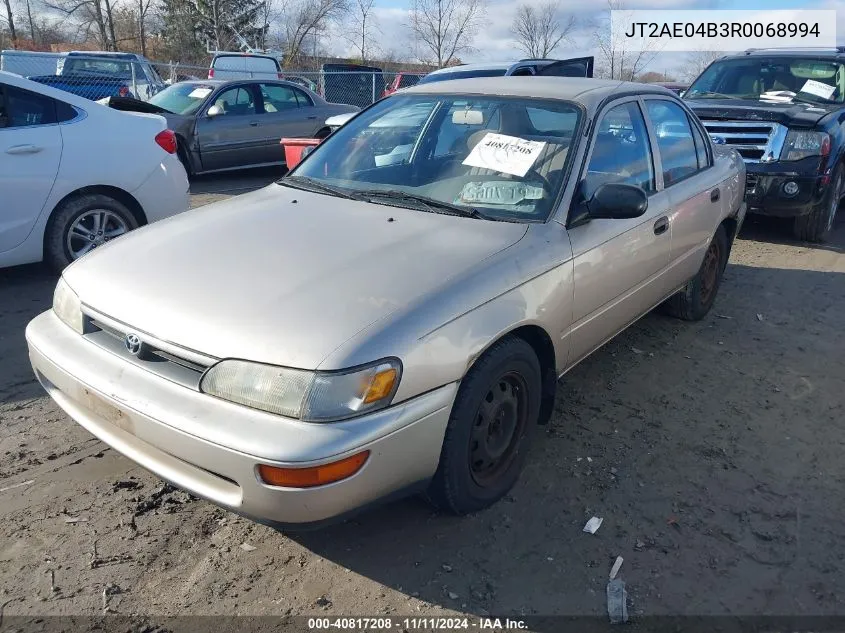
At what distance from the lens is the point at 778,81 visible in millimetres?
8078

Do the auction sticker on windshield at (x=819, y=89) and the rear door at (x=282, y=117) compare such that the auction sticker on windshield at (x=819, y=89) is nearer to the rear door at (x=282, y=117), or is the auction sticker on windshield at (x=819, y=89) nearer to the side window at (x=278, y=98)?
the rear door at (x=282, y=117)

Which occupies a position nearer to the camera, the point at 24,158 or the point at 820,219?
the point at 24,158

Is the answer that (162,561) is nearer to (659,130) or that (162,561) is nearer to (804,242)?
(659,130)

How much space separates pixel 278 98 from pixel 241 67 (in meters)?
7.13

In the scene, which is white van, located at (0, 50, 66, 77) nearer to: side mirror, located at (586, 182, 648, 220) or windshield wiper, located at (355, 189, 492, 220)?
windshield wiper, located at (355, 189, 492, 220)

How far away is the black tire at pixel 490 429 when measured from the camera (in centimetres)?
253

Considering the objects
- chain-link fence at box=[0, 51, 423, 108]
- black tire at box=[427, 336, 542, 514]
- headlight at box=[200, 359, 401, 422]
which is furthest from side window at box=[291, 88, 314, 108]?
headlight at box=[200, 359, 401, 422]

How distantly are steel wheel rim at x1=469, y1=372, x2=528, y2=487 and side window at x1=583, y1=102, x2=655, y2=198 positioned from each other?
1017 millimetres

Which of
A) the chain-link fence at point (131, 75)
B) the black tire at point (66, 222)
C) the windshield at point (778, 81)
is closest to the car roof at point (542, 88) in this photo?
the black tire at point (66, 222)

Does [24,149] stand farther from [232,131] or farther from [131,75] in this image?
[131,75]

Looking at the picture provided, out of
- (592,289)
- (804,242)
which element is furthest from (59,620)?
(804,242)

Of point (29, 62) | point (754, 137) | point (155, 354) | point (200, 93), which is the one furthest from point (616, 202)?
point (29, 62)

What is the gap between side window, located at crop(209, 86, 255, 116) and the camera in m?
10.4

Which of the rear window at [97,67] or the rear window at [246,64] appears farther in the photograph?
the rear window at [246,64]
